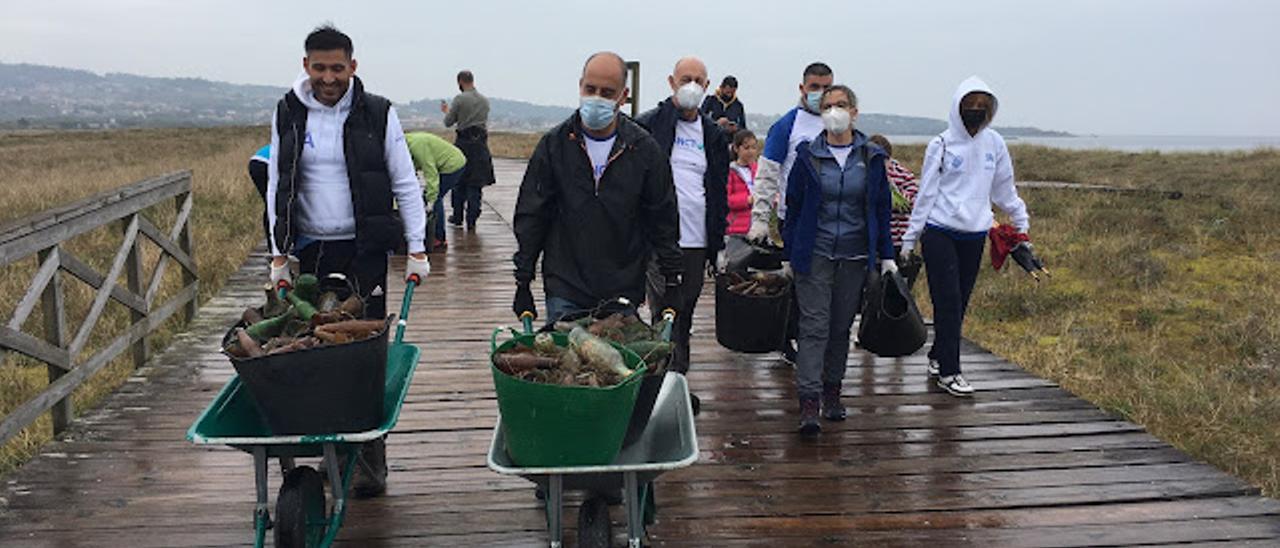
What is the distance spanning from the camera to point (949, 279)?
198 inches

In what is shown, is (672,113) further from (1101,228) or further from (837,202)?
(1101,228)

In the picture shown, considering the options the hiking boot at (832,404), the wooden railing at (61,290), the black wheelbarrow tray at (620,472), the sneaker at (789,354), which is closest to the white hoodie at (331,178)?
the black wheelbarrow tray at (620,472)

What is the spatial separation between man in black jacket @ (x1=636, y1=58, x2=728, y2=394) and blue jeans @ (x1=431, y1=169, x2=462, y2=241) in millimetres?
4165

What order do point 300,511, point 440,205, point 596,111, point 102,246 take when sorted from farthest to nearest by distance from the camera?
point 102,246 < point 440,205 < point 596,111 < point 300,511

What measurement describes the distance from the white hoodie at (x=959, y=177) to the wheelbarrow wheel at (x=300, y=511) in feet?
11.1

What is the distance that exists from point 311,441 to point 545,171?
1.43 metres

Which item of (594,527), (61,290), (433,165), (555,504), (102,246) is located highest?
(433,165)

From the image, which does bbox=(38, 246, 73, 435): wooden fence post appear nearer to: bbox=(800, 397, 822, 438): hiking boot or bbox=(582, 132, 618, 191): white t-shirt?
bbox=(582, 132, 618, 191): white t-shirt

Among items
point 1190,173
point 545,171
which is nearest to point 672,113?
point 545,171

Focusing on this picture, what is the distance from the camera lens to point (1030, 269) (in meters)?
5.18

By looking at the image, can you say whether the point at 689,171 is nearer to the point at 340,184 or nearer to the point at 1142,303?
the point at 340,184

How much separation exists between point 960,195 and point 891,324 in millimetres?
814

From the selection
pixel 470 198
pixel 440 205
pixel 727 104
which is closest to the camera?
pixel 440 205

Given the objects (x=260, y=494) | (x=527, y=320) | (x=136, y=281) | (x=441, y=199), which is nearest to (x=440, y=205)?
(x=441, y=199)
